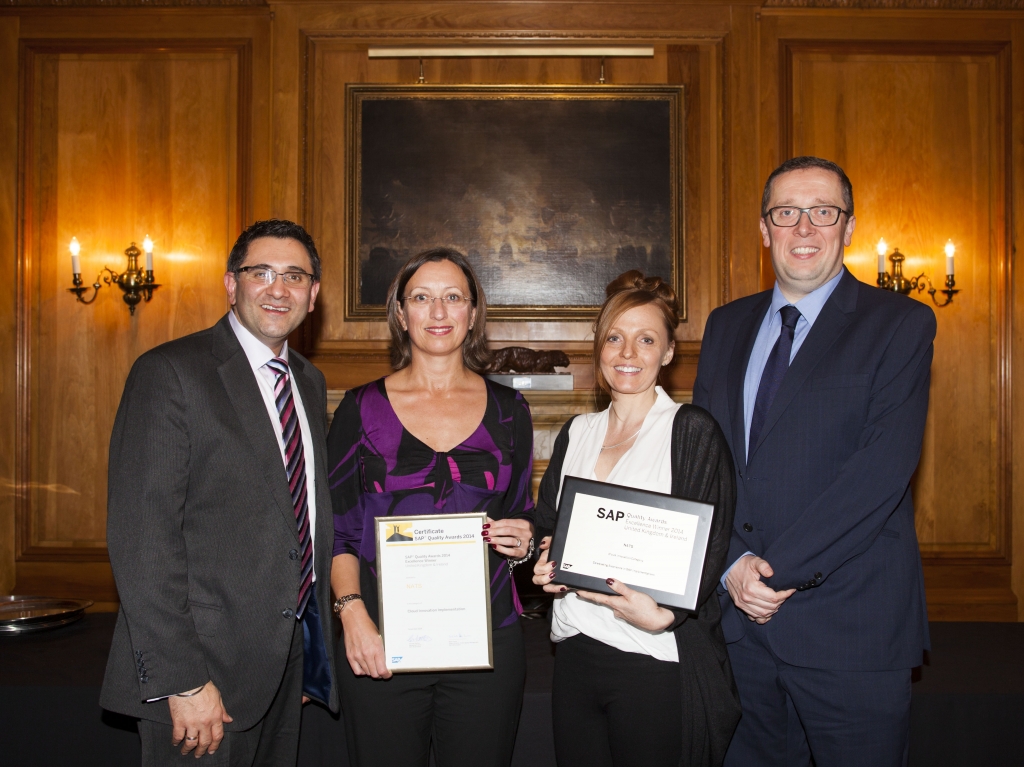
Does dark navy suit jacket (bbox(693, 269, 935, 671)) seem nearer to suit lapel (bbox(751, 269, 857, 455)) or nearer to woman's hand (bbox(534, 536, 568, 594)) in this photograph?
suit lapel (bbox(751, 269, 857, 455))

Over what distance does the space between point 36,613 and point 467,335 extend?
228 centimetres

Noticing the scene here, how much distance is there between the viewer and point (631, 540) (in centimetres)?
177

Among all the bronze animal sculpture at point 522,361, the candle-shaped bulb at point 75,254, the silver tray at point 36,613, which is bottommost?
the silver tray at point 36,613

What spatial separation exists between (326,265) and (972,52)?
4.45 m

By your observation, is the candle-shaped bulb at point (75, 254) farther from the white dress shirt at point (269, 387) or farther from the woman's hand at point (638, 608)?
the woman's hand at point (638, 608)

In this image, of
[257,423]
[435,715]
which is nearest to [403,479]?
[257,423]

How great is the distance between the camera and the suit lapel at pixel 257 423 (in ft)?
6.21

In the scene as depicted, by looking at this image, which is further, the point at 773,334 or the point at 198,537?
the point at 773,334

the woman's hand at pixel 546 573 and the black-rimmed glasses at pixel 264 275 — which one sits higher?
the black-rimmed glasses at pixel 264 275

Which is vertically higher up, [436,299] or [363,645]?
[436,299]

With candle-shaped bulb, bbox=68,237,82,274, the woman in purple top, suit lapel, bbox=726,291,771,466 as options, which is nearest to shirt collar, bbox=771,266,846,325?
suit lapel, bbox=726,291,771,466

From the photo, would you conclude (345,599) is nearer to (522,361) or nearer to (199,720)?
(199,720)

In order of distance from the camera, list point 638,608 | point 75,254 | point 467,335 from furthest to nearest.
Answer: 1. point 75,254
2. point 467,335
3. point 638,608

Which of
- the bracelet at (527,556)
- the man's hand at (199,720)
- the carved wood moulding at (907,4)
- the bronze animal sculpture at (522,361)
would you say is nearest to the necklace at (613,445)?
the bracelet at (527,556)
